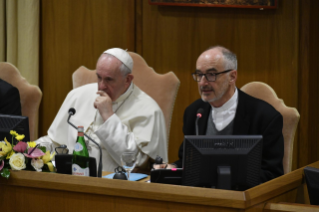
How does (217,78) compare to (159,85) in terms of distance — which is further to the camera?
(159,85)

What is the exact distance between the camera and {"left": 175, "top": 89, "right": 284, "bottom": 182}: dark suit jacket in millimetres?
2377

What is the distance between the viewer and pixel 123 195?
148cm

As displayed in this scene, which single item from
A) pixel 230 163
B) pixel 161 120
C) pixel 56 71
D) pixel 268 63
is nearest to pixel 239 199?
pixel 230 163

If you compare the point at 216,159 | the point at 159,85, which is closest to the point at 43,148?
the point at 216,159

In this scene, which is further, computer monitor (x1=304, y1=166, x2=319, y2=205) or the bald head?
the bald head

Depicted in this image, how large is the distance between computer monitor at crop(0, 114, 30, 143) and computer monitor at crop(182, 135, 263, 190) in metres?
0.80

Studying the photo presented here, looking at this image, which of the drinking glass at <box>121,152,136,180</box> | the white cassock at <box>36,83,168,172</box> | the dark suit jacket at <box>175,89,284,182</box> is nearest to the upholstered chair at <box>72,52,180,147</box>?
the white cassock at <box>36,83,168,172</box>

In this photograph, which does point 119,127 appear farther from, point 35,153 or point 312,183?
point 312,183

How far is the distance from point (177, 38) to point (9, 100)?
1752 mm

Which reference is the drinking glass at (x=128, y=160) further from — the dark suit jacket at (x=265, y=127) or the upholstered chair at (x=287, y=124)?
the upholstered chair at (x=287, y=124)

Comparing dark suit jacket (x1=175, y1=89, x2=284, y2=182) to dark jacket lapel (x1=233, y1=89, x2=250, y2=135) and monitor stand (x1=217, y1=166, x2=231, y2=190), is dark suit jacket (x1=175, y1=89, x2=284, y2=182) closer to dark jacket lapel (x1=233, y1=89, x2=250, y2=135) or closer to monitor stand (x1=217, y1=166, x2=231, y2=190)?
dark jacket lapel (x1=233, y1=89, x2=250, y2=135)

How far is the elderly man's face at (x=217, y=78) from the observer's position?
262cm

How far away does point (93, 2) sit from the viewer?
405 centimetres

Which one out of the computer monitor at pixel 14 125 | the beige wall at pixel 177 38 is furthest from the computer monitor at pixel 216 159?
the beige wall at pixel 177 38
